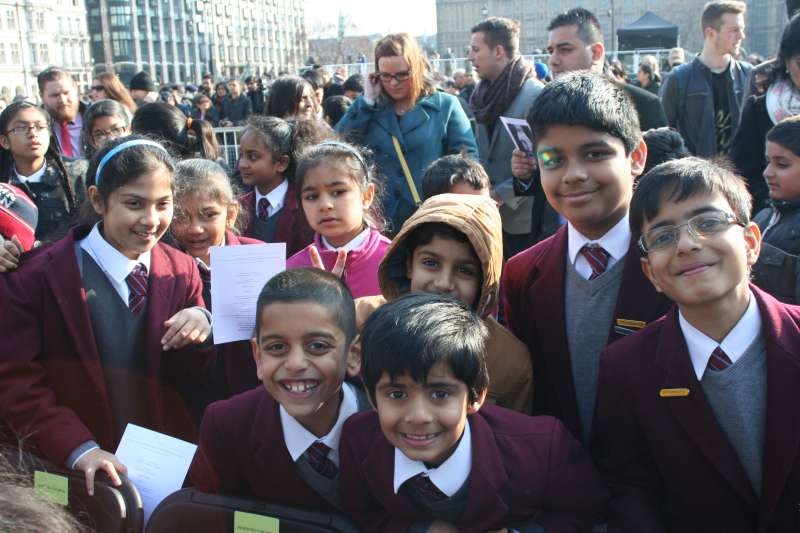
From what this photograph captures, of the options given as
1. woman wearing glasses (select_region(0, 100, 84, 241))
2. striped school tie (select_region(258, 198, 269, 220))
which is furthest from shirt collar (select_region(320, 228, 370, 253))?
woman wearing glasses (select_region(0, 100, 84, 241))

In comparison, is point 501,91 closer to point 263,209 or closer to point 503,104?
point 503,104

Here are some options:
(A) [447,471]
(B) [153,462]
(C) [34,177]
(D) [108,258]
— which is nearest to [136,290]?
(D) [108,258]

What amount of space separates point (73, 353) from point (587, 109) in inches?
73.9

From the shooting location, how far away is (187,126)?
192 inches

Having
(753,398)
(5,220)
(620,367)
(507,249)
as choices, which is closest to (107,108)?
(5,220)

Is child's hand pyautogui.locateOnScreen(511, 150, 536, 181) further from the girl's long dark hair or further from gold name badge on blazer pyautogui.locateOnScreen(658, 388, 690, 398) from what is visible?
the girl's long dark hair

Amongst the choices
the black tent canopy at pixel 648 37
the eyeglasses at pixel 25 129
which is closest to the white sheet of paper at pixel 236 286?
the eyeglasses at pixel 25 129

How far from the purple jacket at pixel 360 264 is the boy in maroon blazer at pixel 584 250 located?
0.82m

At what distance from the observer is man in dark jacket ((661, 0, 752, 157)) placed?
5.32 m

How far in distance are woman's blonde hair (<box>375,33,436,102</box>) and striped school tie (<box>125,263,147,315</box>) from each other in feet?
7.70

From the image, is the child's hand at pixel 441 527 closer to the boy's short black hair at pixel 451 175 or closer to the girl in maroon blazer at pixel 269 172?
the boy's short black hair at pixel 451 175

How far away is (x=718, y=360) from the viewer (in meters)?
2.00

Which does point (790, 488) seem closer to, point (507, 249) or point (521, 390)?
point (521, 390)

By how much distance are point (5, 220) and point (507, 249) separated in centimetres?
266
